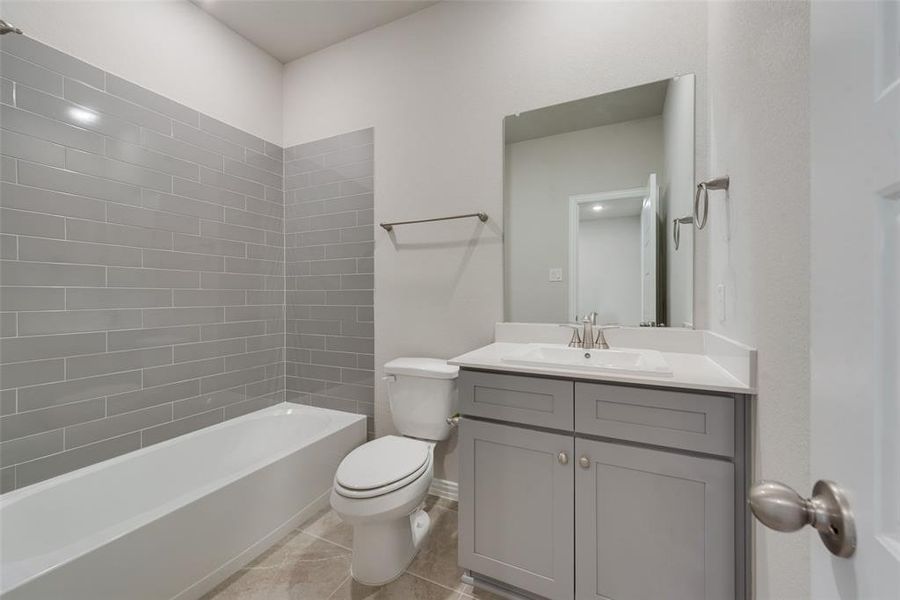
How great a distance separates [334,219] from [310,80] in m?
0.98

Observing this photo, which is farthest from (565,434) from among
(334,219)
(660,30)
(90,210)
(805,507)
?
(90,210)

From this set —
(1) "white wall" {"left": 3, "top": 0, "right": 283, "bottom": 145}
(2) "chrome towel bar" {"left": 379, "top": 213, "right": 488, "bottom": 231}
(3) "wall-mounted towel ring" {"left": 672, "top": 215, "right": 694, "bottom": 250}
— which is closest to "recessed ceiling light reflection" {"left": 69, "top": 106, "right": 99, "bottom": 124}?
(1) "white wall" {"left": 3, "top": 0, "right": 283, "bottom": 145}

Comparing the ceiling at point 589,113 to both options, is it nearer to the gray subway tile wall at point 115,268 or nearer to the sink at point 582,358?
the sink at point 582,358

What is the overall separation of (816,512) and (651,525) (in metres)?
0.92

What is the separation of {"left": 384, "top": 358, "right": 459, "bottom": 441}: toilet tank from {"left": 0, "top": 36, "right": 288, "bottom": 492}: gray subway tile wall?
0.51 meters

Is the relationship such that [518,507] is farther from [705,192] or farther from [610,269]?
[705,192]

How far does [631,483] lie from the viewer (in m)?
1.14

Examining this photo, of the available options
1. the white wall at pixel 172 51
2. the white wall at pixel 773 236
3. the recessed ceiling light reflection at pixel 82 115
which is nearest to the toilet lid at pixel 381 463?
the white wall at pixel 773 236

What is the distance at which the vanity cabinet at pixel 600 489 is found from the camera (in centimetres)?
104

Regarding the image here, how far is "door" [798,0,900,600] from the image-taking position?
299mm

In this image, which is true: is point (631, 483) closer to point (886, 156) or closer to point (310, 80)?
point (886, 156)

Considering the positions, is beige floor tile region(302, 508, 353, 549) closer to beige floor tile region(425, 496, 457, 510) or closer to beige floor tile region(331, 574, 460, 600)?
beige floor tile region(331, 574, 460, 600)

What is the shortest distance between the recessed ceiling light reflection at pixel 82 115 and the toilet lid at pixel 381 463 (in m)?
1.89

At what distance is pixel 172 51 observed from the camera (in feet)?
6.43
